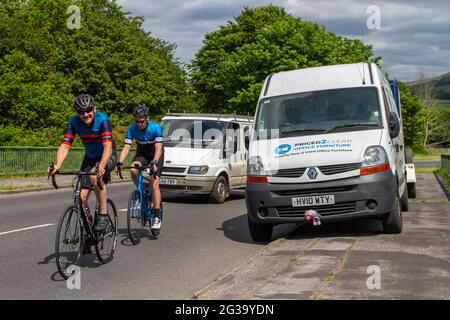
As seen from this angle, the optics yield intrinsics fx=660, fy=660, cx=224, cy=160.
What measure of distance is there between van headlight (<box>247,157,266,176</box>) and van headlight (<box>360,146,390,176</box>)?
1375mm

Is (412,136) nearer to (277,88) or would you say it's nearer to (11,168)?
(11,168)

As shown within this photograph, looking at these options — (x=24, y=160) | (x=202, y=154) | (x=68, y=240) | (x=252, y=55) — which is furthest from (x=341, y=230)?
(x=252, y=55)

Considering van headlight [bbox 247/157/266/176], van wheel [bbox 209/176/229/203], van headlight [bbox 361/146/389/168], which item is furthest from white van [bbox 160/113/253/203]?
van headlight [bbox 361/146/389/168]

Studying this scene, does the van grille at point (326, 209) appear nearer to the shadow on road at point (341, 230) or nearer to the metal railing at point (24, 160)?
the shadow on road at point (341, 230)

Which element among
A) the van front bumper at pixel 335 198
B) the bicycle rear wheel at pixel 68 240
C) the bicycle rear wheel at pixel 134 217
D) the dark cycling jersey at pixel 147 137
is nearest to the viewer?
the bicycle rear wheel at pixel 68 240

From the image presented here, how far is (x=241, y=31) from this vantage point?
5750cm

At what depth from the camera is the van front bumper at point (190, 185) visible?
1586 centimetres

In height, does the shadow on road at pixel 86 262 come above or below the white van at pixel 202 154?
below

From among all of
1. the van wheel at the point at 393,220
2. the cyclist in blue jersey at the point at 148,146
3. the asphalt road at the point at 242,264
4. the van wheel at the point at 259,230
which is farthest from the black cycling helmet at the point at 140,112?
the van wheel at the point at 393,220

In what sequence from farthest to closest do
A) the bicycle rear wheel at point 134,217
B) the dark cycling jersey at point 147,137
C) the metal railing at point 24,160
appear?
the metal railing at point 24,160 < the dark cycling jersey at point 147,137 < the bicycle rear wheel at point 134,217

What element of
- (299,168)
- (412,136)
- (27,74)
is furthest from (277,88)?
(412,136)

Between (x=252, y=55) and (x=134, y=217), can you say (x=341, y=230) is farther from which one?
(x=252, y=55)

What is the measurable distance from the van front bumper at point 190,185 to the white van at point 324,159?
5926 millimetres

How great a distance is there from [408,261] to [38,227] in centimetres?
661
